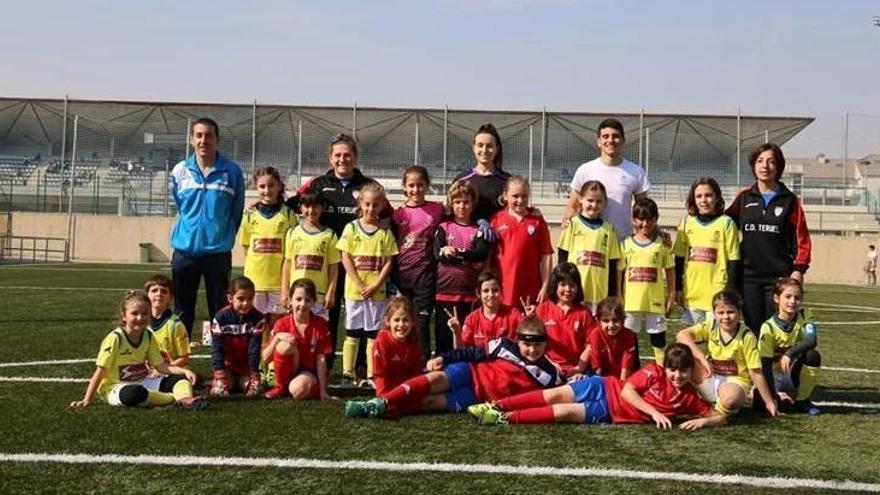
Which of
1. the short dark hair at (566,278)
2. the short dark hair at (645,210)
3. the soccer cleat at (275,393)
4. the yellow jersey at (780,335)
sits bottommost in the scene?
the soccer cleat at (275,393)

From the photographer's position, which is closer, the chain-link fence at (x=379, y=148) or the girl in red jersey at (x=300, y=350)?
the girl in red jersey at (x=300, y=350)

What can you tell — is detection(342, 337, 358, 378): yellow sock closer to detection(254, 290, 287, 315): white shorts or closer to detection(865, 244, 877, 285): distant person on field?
detection(254, 290, 287, 315): white shorts

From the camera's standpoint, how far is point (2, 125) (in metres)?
33.9

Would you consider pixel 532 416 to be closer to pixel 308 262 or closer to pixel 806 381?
pixel 806 381

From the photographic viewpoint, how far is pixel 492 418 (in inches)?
191

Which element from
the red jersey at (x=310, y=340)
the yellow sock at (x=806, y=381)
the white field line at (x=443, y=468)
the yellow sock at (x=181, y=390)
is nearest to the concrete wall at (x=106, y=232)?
the yellow sock at (x=806, y=381)

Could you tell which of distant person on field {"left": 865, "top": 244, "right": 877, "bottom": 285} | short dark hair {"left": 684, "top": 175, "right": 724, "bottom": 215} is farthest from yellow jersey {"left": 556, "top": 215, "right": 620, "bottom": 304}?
distant person on field {"left": 865, "top": 244, "right": 877, "bottom": 285}

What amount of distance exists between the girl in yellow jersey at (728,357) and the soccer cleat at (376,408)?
1.97m

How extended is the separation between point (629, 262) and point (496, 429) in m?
2.10

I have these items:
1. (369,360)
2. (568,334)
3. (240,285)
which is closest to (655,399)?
(568,334)

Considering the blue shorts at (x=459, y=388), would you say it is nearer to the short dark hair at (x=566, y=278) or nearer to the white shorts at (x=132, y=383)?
the short dark hair at (x=566, y=278)

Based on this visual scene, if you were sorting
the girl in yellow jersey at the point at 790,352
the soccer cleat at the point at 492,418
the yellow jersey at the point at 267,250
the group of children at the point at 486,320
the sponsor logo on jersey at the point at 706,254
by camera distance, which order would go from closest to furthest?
the soccer cleat at the point at 492,418 → the group of children at the point at 486,320 → the girl in yellow jersey at the point at 790,352 → the sponsor logo on jersey at the point at 706,254 → the yellow jersey at the point at 267,250

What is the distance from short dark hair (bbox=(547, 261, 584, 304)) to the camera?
5793mm

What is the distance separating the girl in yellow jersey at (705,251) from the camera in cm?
616
